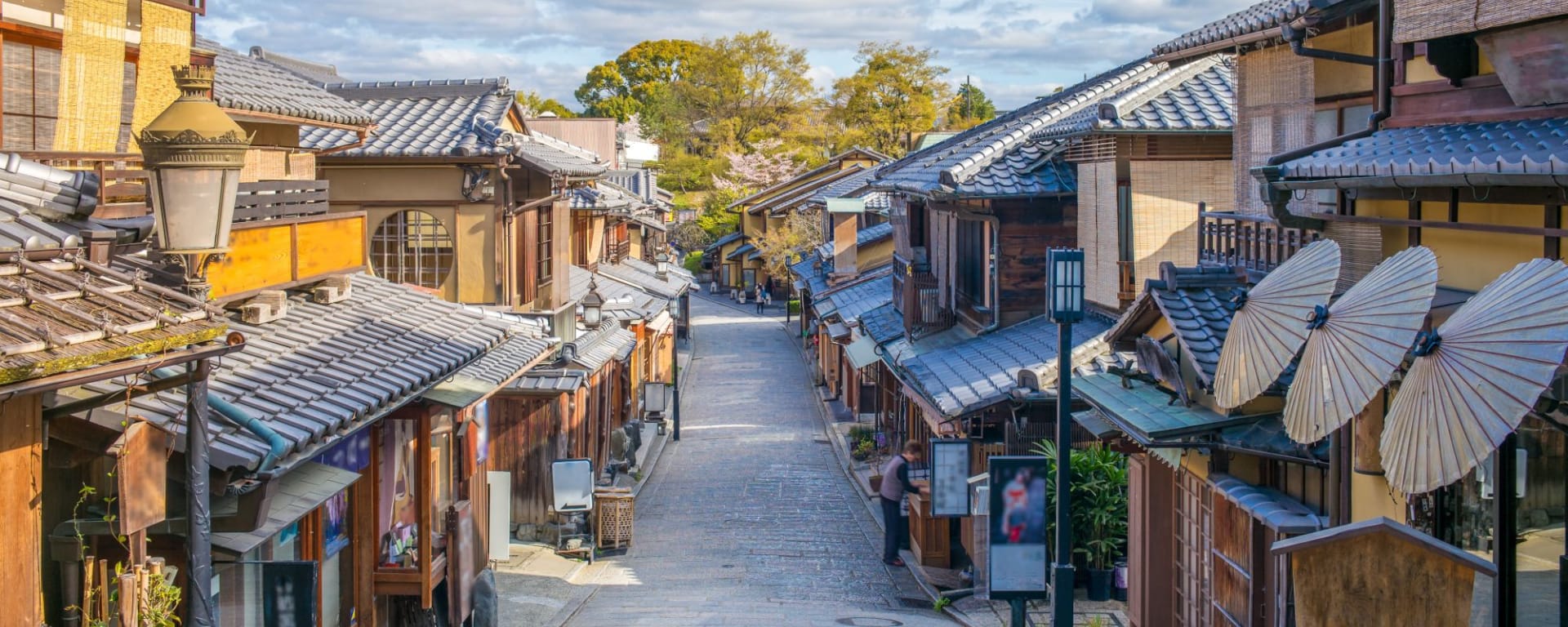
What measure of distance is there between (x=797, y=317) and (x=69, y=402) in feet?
195

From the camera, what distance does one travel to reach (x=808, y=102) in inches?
3521

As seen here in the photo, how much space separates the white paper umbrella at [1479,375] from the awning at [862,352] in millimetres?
19984

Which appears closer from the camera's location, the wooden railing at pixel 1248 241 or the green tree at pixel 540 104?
the wooden railing at pixel 1248 241

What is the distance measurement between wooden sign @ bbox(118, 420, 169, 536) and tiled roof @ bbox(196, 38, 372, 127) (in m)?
7.65

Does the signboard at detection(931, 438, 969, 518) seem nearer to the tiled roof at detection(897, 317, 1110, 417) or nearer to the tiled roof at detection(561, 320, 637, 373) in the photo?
the tiled roof at detection(897, 317, 1110, 417)

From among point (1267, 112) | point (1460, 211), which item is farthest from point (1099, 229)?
point (1460, 211)

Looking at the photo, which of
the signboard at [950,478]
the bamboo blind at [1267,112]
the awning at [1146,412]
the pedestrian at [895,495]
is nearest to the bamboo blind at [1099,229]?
the bamboo blind at [1267,112]

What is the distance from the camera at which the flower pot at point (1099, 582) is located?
1673cm

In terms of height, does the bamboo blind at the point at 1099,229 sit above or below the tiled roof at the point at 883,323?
above

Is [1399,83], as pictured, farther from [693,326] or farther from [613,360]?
[693,326]

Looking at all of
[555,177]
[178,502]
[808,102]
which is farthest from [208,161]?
[808,102]

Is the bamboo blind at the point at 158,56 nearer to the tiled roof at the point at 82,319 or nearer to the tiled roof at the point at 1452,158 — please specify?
the tiled roof at the point at 82,319

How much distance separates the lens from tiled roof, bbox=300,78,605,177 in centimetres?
2106

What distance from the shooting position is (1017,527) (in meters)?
14.1
